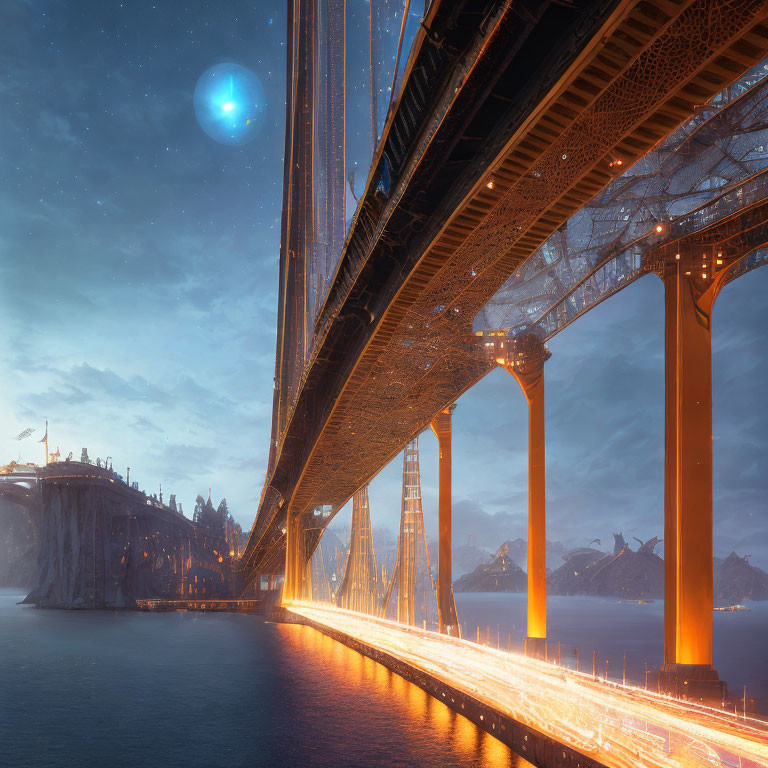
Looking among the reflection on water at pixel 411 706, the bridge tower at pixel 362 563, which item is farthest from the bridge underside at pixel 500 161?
the bridge tower at pixel 362 563

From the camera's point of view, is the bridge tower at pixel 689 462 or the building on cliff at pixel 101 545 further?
the building on cliff at pixel 101 545

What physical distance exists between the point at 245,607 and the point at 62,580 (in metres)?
18.0

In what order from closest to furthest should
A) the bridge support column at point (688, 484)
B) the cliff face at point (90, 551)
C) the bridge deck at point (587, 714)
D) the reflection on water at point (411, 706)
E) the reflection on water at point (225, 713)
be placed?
the bridge deck at point (587, 714)
the reflection on water at point (411, 706)
the reflection on water at point (225, 713)
the bridge support column at point (688, 484)
the cliff face at point (90, 551)

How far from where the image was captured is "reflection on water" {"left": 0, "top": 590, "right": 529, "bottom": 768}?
12016 mm

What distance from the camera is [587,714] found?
8148 mm

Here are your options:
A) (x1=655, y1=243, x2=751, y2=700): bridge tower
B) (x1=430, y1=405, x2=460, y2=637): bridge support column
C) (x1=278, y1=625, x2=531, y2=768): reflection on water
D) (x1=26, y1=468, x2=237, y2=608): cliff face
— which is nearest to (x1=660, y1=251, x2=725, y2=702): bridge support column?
(x1=655, y1=243, x2=751, y2=700): bridge tower

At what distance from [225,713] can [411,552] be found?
17994mm

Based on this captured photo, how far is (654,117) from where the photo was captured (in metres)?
6.12

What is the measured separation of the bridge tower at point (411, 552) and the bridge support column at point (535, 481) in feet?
31.7

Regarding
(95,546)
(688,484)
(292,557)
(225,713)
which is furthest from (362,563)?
(95,546)

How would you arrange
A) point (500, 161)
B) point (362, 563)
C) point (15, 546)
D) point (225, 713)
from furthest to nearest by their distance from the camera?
point (15, 546) → point (362, 563) → point (225, 713) → point (500, 161)

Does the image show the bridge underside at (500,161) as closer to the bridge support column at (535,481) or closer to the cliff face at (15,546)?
the bridge support column at (535,481)

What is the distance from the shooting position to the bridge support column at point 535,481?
2186 cm

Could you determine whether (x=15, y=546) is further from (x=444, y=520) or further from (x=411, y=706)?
(x=411, y=706)
